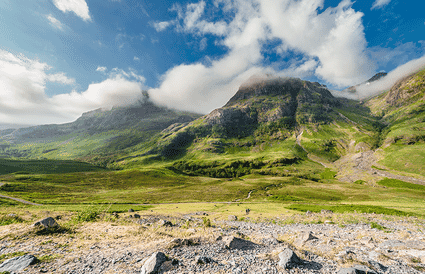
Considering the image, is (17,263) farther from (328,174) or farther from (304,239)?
(328,174)

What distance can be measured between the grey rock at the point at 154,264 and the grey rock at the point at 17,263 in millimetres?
8115

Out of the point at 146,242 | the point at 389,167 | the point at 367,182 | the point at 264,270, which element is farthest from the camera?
the point at 389,167

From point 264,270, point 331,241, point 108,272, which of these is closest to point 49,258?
point 108,272

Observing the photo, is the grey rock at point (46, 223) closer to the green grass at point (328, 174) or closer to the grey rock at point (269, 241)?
the grey rock at point (269, 241)

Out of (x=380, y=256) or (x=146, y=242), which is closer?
(x=380, y=256)

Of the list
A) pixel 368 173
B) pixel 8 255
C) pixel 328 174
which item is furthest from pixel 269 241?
pixel 328 174

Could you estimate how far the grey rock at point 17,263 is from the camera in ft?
35.2

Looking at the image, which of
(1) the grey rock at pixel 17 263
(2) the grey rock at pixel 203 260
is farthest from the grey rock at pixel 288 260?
(1) the grey rock at pixel 17 263

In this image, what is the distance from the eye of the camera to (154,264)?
408 inches

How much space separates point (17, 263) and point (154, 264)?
9.66 m

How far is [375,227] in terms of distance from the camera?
2403cm

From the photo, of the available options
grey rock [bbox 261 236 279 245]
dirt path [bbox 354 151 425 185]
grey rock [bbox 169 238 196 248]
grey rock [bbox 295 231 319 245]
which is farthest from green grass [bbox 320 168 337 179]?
grey rock [bbox 169 238 196 248]

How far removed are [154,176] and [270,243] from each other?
184 m

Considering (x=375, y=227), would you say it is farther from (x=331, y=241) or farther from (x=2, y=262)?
(x=2, y=262)
